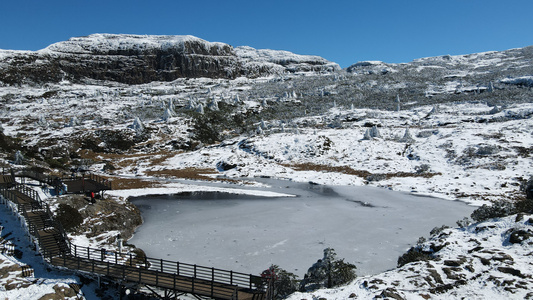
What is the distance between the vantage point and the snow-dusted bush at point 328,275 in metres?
14.2

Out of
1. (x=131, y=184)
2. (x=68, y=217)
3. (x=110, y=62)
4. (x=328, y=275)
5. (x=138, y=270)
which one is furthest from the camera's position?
(x=110, y=62)

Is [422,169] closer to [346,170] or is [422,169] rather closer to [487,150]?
[487,150]

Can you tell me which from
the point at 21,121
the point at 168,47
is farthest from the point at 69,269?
the point at 168,47

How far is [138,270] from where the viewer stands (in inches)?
611

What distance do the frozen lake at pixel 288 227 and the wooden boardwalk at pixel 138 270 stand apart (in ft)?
5.79

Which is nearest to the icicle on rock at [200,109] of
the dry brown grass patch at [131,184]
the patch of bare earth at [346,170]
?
the patch of bare earth at [346,170]

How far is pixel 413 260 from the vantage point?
15.0 metres

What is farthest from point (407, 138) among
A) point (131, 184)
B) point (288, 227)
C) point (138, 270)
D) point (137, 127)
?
point (137, 127)

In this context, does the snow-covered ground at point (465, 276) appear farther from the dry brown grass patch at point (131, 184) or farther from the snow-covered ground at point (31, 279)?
the dry brown grass patch at point (131, 184)

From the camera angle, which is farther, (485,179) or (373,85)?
(373,85)

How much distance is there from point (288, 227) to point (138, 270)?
14057mm

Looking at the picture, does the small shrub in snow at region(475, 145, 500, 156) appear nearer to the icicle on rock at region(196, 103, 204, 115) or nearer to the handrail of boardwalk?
the handrail of boardwalk

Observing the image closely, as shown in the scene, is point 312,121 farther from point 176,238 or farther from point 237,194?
point 176,238

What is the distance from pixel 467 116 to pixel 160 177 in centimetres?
7697
